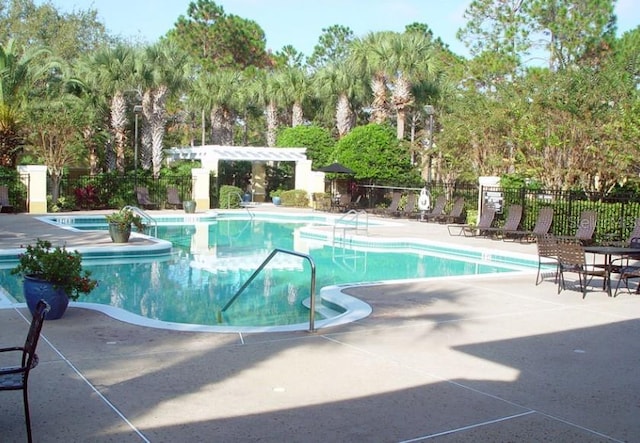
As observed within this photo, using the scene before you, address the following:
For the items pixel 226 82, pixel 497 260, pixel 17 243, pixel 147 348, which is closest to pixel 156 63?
pixel 226 82

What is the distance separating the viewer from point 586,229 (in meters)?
17.7

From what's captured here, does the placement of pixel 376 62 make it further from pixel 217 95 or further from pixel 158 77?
pixel 217 95

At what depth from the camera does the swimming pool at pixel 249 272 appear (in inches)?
384

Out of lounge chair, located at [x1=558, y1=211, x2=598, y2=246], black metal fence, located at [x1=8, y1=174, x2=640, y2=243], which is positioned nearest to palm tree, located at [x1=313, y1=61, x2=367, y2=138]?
black metal fence, located at [x1=8, y1=174, x2=640, y2=243]

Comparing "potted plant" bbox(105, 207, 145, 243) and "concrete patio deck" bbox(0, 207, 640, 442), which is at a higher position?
"potted plant" bbox(105, 207, 145, 243)

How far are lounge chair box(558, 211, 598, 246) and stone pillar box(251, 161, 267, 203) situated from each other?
A: 21915mm

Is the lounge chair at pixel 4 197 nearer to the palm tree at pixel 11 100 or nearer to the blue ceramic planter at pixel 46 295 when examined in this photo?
the palm tree at pixel 11 100

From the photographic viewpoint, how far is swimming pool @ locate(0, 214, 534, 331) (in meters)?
9.76

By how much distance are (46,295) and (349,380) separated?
3.91m

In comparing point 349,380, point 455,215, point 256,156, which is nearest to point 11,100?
point 256,156

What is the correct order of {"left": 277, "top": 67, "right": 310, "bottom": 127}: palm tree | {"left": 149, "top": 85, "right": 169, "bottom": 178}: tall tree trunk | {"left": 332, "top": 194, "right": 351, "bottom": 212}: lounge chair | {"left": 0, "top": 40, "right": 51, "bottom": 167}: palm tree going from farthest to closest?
{"left": 277, "top": 67, "right": 310, "bottom": 127}: palm tree, {"left": 149, "top": 85, "right": 169, "bottom": 178}: tall tree trunk, {"left": 332, "top": 194, "right": 351, "bottom": 212}: lounge chair, {"left": 0, "top": 40, "right": 51, "bottom": 167}: palm tree

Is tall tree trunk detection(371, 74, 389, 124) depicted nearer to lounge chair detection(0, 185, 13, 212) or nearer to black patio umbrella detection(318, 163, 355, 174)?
black patio umbrella detection(318, 163, 355, 174)

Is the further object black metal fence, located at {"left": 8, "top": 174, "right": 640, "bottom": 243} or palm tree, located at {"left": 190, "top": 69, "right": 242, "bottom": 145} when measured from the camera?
palm tree, located at {"left": 190, "top": 69, "right": 242, "bottom": 145}

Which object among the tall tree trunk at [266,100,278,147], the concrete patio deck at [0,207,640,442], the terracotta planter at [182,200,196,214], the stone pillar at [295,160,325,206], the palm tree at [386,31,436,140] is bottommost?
the concrete patio deck at [0,207,640,442]
